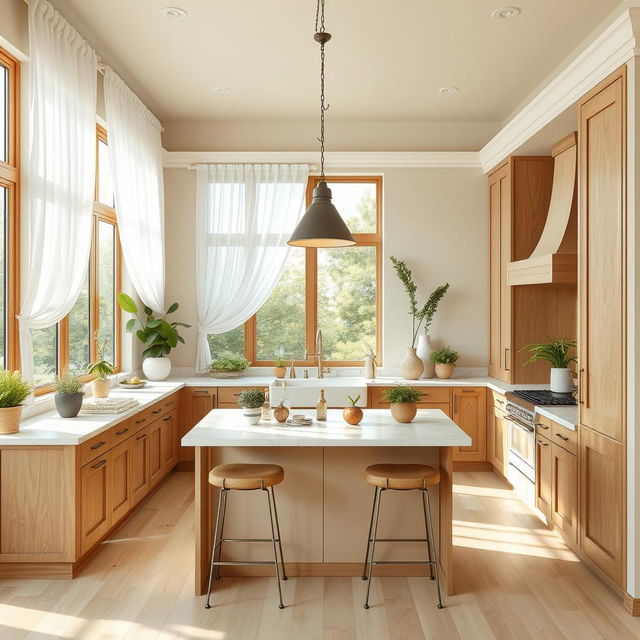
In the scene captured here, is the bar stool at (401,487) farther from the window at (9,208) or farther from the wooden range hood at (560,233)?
the window at (9,208)

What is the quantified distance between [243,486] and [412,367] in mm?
3109

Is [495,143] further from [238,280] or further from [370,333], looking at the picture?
[238,280]

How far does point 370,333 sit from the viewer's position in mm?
6453

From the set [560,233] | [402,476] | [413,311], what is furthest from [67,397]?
[560,233]

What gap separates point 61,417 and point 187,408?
1996 mm

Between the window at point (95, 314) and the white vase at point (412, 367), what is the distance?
8.84 ft

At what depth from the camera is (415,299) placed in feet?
20.6

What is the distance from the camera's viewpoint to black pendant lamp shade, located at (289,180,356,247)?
3.55 meters

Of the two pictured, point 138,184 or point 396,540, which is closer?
point 396,540

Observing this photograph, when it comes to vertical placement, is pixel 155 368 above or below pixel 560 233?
below

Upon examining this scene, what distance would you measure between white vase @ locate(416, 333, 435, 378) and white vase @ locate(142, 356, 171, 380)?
2472 mm

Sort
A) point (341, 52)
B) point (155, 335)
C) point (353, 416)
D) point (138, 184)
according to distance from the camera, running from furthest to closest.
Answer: point (155, 335)
point (138, 184)
point (341, 52)
point (353, 416)

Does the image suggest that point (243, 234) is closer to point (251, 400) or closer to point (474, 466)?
point (251, 400)

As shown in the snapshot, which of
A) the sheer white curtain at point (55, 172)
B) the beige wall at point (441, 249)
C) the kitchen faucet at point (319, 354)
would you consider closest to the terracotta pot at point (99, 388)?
the sheer white curtain at point (55, 172)
